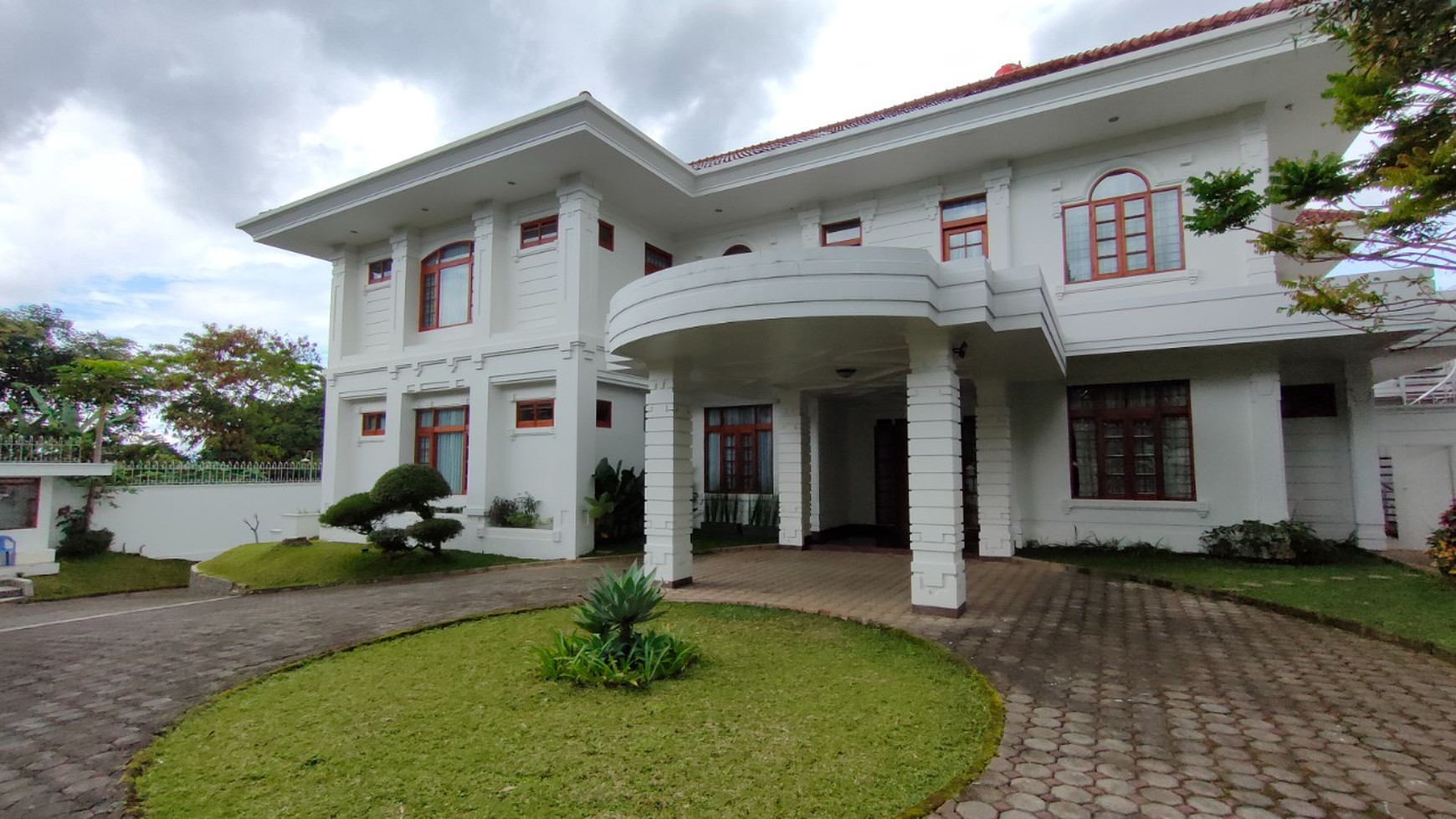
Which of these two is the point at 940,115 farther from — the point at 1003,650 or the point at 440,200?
the point at 440,200

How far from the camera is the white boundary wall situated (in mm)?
12562

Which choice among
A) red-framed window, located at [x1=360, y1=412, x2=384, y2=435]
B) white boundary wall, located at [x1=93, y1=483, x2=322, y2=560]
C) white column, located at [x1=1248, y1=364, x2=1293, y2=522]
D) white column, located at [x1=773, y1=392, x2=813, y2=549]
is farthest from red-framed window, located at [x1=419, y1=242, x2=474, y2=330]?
white column, located at [x1=1248, y1=364, x2=1293, y2=522]

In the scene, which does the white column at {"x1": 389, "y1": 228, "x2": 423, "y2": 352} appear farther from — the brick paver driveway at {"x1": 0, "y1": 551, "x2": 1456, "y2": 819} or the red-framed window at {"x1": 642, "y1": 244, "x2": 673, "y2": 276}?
the brick paver driveway at {"x1": 0, "y1": 551, "x2": 1456, "y2": 819}

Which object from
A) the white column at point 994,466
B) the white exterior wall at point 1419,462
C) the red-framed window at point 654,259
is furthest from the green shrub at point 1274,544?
the red-framed window at point 654,259

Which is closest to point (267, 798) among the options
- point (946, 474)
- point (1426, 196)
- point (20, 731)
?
point (20, 731)

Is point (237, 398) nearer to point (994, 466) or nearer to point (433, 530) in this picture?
point (433, 530)

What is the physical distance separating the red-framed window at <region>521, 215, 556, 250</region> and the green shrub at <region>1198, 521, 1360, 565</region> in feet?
34.9

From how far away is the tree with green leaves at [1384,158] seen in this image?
4633mm

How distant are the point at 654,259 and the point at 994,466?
23.7 feet

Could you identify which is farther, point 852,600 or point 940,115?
point 940,115

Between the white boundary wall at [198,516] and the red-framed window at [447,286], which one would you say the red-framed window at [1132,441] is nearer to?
the red-framed window at [447,286]

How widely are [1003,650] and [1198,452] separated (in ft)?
20.6

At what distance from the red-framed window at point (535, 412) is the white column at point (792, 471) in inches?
147

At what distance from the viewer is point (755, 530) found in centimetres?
1273
